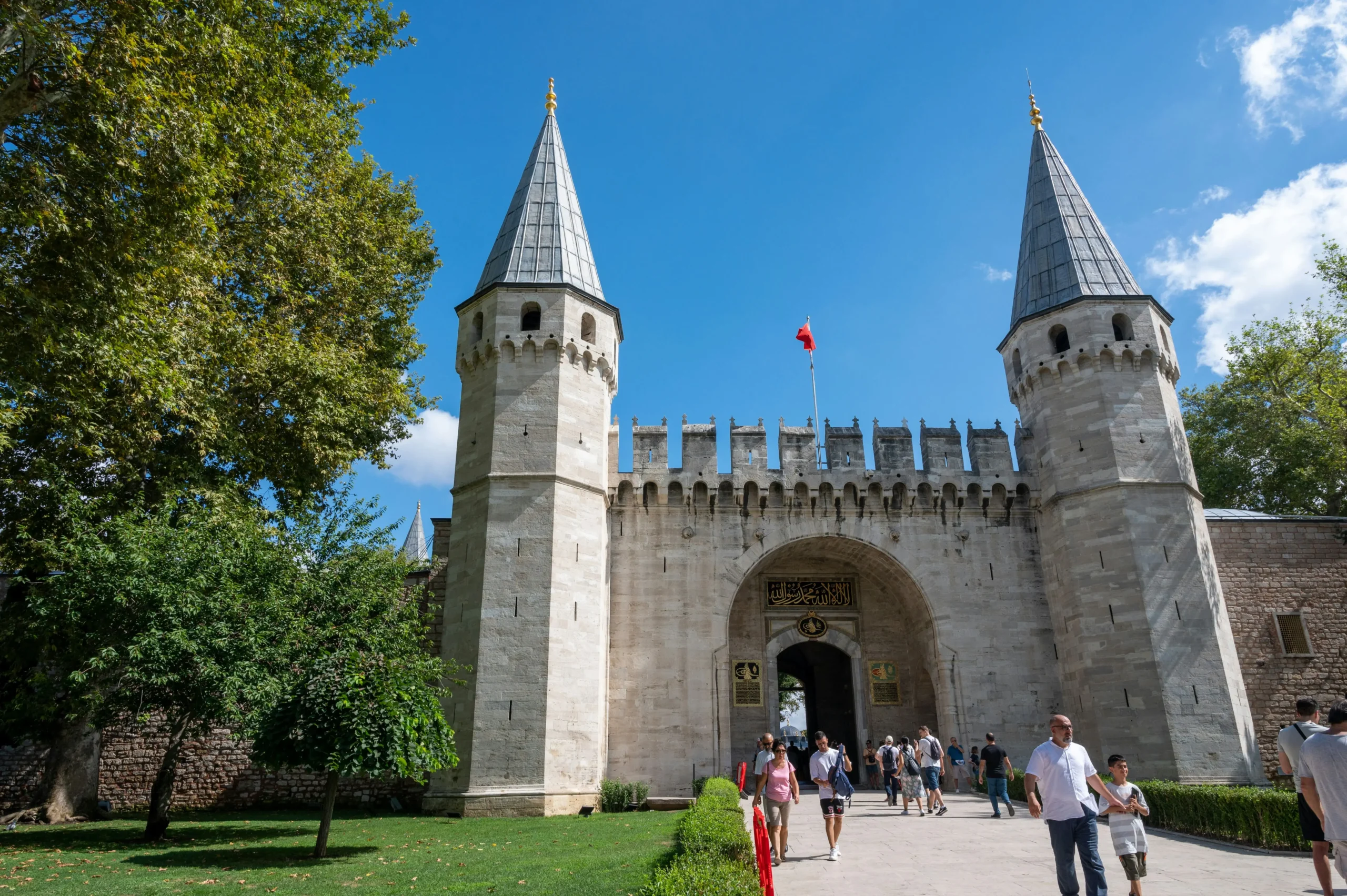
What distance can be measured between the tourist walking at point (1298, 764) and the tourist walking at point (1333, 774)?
90cm

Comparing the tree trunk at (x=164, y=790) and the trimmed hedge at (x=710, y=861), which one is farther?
the tree trunk at (x=164, y=790)

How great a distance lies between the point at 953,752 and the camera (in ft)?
55.6

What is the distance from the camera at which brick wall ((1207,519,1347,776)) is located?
19125 mm

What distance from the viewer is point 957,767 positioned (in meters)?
18.0

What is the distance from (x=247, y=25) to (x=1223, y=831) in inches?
692

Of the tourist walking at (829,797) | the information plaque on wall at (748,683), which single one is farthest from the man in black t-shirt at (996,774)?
the information plaque on wall at (748,683)

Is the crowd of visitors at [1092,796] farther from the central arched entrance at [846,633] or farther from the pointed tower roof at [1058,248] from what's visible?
the pointed tower roof at [1058,248]

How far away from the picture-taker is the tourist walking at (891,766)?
15.5 metres

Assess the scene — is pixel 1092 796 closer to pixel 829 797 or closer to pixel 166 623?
pixel 829 797

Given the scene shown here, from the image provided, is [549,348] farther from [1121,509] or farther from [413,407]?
[1121,509]

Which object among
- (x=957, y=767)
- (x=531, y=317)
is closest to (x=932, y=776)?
(x=957, y=767)

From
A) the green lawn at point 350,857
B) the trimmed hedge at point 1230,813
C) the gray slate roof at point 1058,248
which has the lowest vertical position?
the green lawn at point 350,857

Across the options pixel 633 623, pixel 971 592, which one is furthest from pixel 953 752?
pixel 633 623

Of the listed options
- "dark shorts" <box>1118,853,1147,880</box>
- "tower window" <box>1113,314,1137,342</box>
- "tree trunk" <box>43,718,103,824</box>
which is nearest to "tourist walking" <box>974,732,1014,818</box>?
"dark shorts" <box>1118,853,1147,880</box>
